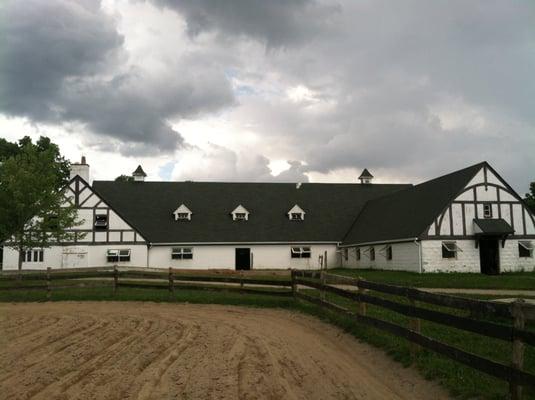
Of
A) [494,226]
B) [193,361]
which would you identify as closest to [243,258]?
[494,226]

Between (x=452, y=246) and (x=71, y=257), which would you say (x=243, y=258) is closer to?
(x=71, y=257)

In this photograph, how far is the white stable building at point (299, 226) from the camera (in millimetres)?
31344

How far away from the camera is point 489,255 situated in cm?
3234

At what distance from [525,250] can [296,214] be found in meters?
17.6

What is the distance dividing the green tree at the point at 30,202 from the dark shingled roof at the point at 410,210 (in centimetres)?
2006

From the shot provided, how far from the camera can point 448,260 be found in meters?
30.6

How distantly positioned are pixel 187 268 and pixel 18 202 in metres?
16.0

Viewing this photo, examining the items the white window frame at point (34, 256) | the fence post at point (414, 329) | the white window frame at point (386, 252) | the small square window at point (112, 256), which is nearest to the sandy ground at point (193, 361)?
the fence post at point (414, 329)

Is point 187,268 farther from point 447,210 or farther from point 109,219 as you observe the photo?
point 447,210

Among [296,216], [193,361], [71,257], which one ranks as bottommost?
[193,361]

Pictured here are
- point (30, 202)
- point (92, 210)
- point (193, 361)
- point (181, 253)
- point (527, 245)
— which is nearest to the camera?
point (193, 361)

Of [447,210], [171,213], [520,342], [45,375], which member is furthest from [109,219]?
[520,342]

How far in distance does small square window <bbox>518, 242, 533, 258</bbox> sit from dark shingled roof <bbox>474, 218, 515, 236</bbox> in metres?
1.69

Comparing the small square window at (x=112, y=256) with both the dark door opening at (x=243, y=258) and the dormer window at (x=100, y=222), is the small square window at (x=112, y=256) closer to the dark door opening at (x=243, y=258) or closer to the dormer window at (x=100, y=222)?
the dormer window at (x=100, y=222)
